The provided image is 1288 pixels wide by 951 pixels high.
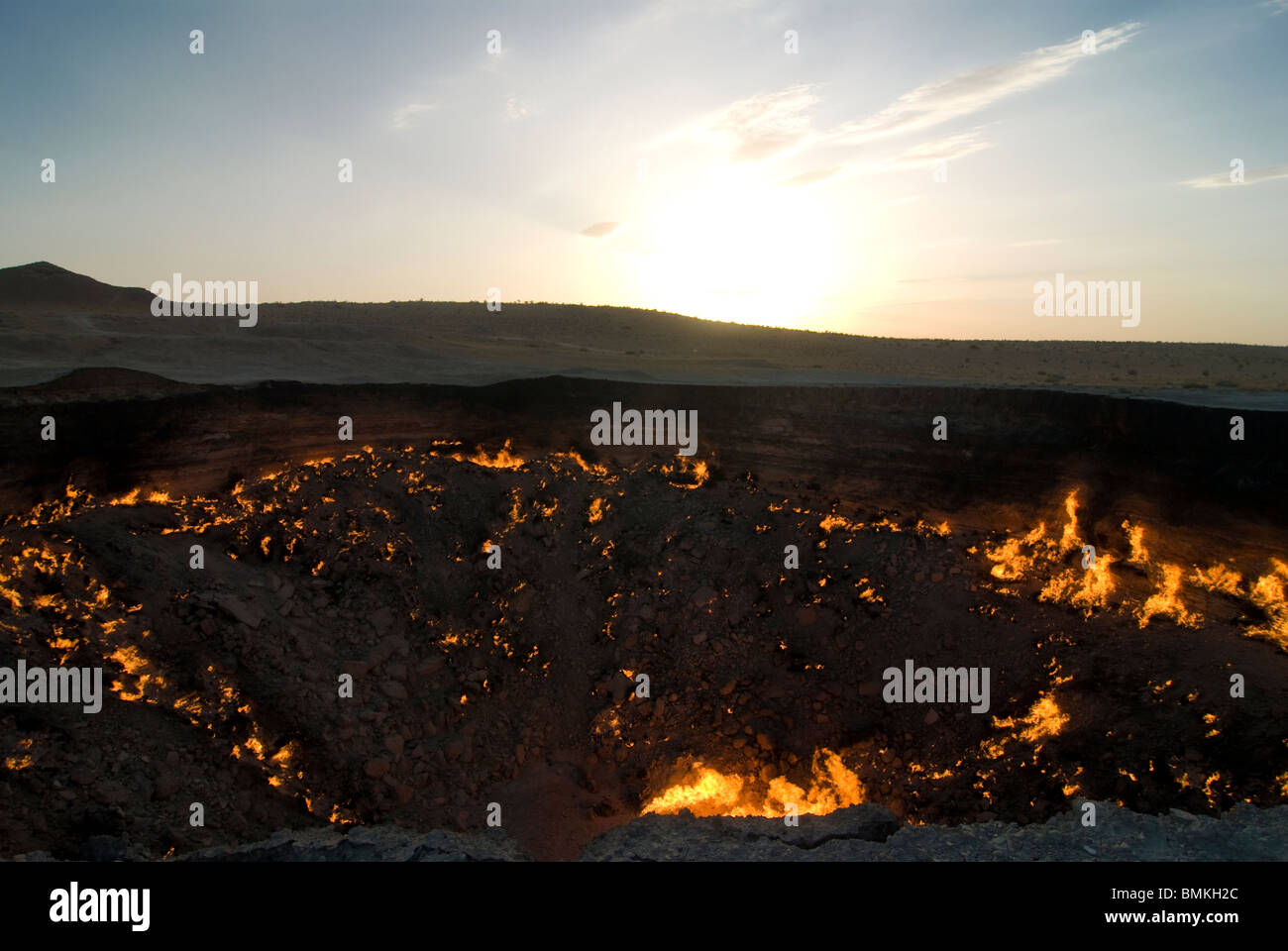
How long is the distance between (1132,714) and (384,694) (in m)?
8.18

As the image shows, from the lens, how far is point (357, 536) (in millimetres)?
9438

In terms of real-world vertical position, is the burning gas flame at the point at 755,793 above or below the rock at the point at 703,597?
below

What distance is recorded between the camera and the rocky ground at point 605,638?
7.11m

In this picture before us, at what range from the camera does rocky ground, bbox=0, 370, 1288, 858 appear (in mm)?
7113

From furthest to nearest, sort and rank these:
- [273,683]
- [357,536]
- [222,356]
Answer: [222,356] → [357,536] → [273,683]

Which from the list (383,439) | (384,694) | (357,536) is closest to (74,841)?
(384,694)

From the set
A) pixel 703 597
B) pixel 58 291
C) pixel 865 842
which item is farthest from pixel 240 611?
pixel 58 291

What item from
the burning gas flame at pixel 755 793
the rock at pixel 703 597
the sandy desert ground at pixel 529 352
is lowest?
the burning gas flame at pixel 755 793

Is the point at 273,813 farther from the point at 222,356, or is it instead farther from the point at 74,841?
the point at 222,356

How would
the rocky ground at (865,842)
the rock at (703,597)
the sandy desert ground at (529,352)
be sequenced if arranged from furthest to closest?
1. the sandy desert ground at (529,352)
2. the rock at (703,597)
3. the rocky ground at (865,842)

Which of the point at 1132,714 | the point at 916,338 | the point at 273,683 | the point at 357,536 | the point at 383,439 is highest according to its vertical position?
the point at 916,338

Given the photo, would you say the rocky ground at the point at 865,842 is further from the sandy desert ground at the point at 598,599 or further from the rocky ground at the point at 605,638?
the sandy desert ground at the point at 598,599

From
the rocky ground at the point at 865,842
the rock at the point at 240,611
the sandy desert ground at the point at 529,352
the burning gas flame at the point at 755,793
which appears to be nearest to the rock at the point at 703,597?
the burning gas flame at the point at 755,793

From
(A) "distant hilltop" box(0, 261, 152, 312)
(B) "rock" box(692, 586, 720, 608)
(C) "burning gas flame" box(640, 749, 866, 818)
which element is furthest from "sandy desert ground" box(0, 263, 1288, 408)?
Answer: (C) "burning gas flame" box(640, 749, 866, 818)
